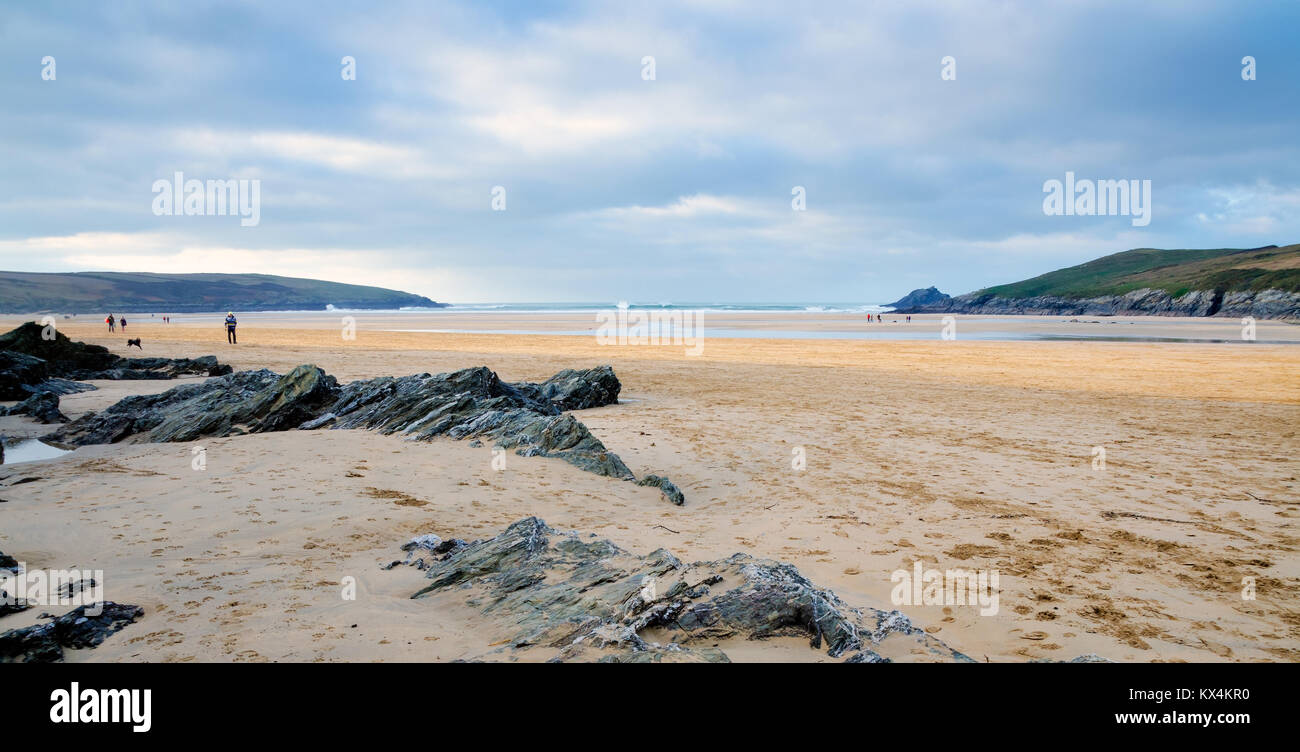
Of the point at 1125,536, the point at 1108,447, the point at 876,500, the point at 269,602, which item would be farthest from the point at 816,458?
the point at 269,602

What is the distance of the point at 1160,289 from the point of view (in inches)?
4011

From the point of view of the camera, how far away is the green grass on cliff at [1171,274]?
290ft

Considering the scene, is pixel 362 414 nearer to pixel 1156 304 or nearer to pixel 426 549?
pixel 426 549

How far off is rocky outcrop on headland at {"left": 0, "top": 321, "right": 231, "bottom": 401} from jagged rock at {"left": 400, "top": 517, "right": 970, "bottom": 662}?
19.1m

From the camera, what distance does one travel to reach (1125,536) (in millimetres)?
7750

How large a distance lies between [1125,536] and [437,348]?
1454 inches

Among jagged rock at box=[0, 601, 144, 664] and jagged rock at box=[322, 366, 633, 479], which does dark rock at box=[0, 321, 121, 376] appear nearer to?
jagged rock at box=[322, 366, 633, 479]

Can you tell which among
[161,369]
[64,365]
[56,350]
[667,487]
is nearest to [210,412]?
[667,487]

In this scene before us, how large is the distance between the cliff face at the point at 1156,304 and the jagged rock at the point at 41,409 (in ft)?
332

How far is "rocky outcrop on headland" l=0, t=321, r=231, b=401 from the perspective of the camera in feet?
56.7

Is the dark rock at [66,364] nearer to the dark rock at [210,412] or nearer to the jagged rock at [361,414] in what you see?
the dark rock at [210,412]

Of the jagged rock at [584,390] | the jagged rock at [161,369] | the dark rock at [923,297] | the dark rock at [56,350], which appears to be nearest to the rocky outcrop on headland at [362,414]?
the jagged rock at [584,390]

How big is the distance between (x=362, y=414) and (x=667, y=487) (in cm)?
701
